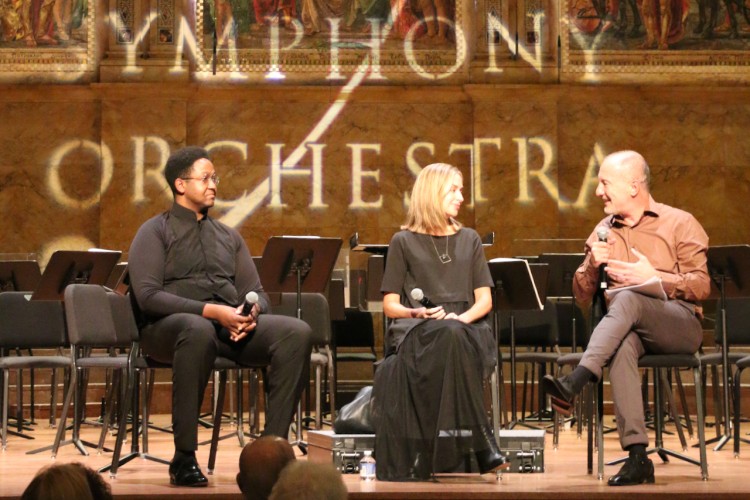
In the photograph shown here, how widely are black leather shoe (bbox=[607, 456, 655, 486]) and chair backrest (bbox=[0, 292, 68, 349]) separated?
4.20 meters

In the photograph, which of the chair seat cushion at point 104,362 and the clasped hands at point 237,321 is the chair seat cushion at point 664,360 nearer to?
the clasped hands at point 237,321

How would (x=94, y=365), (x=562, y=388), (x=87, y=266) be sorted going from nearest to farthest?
1. (x=562, y=388)
2. (x=94, y=365)
3. (x=87, y=266)

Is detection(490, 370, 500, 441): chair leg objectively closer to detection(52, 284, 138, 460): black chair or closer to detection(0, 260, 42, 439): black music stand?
detection(52, 284, 138, 460): black chair

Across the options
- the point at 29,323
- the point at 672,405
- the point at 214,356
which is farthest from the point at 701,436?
the point at 29,323

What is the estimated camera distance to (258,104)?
10.8 metres

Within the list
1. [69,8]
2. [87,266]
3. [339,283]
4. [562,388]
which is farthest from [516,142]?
[562,388]

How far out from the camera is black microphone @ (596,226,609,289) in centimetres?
484

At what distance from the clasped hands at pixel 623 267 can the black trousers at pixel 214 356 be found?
1.24m

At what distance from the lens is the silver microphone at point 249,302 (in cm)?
469

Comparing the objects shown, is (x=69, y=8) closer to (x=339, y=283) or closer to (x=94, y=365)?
(x=339, y=283)

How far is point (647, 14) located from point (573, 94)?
40.6 inches

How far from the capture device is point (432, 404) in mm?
4871

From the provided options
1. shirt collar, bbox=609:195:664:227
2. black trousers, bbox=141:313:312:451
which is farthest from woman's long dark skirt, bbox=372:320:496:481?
shirt collar, bbox=609:195:664:227

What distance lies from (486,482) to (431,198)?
123cm
